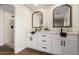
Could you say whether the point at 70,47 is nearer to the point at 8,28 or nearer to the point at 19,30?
the point at 19,30

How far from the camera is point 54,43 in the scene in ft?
6.50

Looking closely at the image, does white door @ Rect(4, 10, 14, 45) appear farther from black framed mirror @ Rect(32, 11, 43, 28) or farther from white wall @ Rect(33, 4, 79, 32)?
white wall @ Rect(33, 4, 79, 32)

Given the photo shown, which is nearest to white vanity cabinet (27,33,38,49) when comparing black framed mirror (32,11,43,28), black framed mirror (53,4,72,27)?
black framed mirror (32,11,43,28)

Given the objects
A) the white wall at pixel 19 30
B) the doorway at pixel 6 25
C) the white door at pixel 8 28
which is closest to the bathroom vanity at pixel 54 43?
the white wall at pixel 19 30

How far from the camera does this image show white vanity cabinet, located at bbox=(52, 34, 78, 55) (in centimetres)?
165

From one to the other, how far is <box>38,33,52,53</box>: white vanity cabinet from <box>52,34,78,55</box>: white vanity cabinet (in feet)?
0.47

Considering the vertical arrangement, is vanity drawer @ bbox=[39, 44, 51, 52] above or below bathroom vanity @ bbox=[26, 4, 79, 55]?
below

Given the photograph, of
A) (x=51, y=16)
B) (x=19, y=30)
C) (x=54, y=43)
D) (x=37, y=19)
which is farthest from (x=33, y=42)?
(x=51, y=16)

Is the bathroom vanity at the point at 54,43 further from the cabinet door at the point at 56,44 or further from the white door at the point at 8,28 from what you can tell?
the white door at the point at 8,28

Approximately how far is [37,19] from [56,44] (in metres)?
1.42

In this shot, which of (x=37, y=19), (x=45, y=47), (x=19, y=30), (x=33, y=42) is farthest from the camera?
(x=37, y=19)

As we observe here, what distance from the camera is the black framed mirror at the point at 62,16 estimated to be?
7.02 ft
